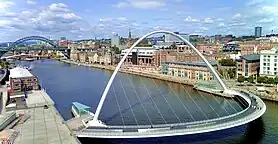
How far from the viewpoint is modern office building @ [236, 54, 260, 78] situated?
36969mm

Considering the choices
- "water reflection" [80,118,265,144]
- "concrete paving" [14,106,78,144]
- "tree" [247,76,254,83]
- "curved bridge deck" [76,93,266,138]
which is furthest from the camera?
"tree" [247,76,254,83]

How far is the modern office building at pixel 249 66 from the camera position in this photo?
37.0m

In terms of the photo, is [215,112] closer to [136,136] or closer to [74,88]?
[136,136]

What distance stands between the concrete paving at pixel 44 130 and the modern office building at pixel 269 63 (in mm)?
27804

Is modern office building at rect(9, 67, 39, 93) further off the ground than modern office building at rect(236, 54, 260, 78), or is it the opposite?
modern office building at rect(236, 54, 260, 78)

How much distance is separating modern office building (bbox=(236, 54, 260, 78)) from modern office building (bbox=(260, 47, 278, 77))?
3.77 ft

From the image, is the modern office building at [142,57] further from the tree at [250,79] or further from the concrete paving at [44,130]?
the concrete paving at [44,130]

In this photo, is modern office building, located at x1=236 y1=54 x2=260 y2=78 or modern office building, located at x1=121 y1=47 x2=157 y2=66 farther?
modern office building, located at x1=121 y1=47 x2=157 y2=66

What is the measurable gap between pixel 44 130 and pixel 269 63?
30.0 meters

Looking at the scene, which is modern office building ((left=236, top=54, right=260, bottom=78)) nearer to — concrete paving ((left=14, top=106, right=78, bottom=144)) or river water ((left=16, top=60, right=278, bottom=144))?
river water ((left=16, top=60, right=278, bottom=144))

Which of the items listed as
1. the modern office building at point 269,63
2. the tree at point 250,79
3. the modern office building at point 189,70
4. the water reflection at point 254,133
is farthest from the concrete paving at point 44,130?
the modern office building at point 269,63

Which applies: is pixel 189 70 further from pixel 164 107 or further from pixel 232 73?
pixel 164 107

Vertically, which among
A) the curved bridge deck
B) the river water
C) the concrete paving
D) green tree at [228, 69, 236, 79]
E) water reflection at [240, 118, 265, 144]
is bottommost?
water reflection at [240, 118, 265, 144]

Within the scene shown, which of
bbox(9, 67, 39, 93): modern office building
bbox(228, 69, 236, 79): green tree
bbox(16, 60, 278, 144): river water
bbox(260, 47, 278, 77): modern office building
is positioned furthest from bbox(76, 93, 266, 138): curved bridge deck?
bbox(228, 69, 236, 79): green tree
